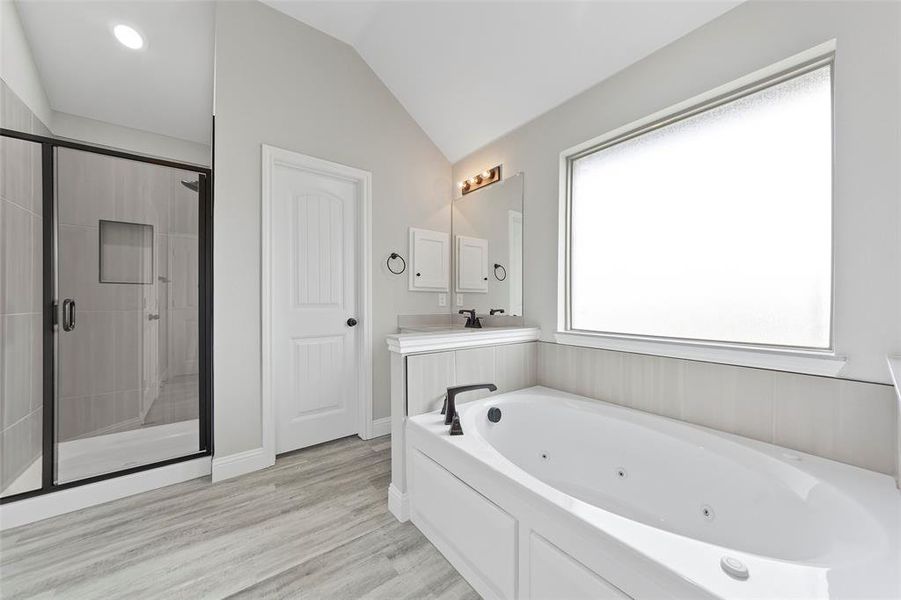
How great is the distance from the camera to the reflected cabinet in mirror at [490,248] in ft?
8.36

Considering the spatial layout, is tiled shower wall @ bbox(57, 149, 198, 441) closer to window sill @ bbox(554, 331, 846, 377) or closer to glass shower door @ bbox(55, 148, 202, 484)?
glass shower door @ bbox(55, 148, 202, 484)

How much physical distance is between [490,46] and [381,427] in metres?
2.79

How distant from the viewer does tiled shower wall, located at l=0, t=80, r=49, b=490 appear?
5.73 ft

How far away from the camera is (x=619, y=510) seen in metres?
1.58

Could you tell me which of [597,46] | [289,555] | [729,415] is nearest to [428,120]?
[597,46]

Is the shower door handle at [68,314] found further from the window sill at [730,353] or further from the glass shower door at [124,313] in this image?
the window sill at [730,353]

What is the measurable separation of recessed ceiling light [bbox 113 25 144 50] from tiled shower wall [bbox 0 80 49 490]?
0.73 meters

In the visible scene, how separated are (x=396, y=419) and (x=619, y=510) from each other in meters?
1.13

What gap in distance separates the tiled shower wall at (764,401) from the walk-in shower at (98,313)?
250 centimetres

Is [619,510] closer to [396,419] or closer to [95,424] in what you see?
[396,419]

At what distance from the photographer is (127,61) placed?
92.7 inches

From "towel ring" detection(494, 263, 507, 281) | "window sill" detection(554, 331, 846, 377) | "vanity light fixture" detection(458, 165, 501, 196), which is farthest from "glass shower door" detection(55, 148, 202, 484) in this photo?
"window sill" detection(554, 331, 846, 377)

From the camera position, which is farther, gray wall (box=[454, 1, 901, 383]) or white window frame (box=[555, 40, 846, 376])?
white window frame (box=[555, 40, 846, 376])

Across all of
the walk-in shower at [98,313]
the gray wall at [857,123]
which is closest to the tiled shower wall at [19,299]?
the walk-in shower at [98,313]
